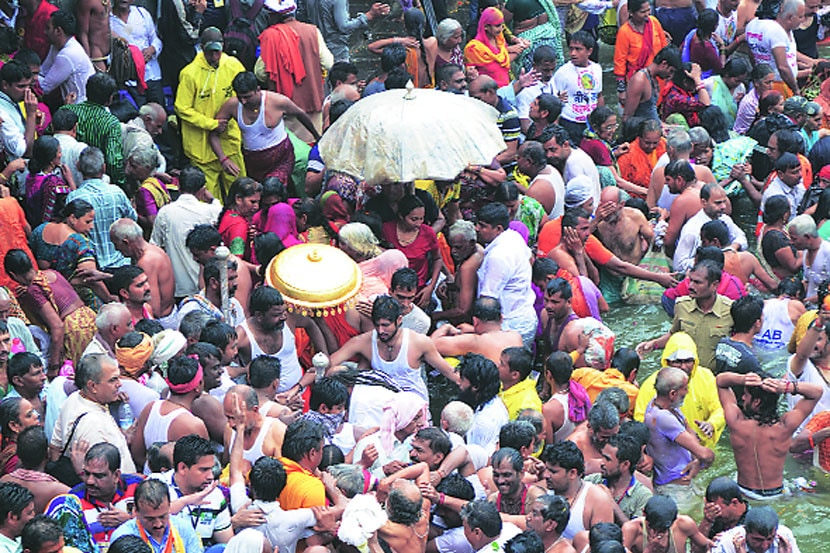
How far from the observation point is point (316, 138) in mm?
12391

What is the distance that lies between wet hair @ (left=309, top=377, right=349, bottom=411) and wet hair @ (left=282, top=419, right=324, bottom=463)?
46 cm

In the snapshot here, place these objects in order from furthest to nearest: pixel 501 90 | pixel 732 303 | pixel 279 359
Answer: pixel 501 90
pixel 732 303
pixel 279 359

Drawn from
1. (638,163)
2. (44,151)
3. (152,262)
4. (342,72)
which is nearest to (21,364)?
(152,262)

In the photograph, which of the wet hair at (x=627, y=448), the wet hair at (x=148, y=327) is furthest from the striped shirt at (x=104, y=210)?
the wet hair at (x=627, y=448)

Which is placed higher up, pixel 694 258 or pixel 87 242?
pixel 87 242

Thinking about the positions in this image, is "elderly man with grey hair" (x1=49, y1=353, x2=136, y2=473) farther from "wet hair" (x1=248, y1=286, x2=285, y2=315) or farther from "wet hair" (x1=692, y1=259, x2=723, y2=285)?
"wet hair" (x1=692, y1=259, x2=723, y2=285)

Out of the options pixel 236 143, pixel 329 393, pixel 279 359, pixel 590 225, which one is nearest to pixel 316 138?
pixel 236 143

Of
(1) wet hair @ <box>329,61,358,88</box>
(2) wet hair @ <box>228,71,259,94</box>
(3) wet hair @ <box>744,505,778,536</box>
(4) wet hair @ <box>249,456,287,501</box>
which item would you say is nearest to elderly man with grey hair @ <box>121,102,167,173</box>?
(2) wet hair @ <box>228,71,259,94</box>

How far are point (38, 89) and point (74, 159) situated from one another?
1306 mm

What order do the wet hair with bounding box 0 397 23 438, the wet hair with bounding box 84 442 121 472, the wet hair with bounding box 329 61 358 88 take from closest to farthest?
the wet hair with bounding box 84 442 121 472, the wet hair with bounding box 0 397 23 438, the wet hair with bounding box 329 61 358 88

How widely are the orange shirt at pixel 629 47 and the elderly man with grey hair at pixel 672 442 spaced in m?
5.73

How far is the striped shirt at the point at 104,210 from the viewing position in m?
9.88

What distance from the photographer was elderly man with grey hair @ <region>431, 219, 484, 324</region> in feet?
34.1

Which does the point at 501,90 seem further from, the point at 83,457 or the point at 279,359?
the point at 83,457
